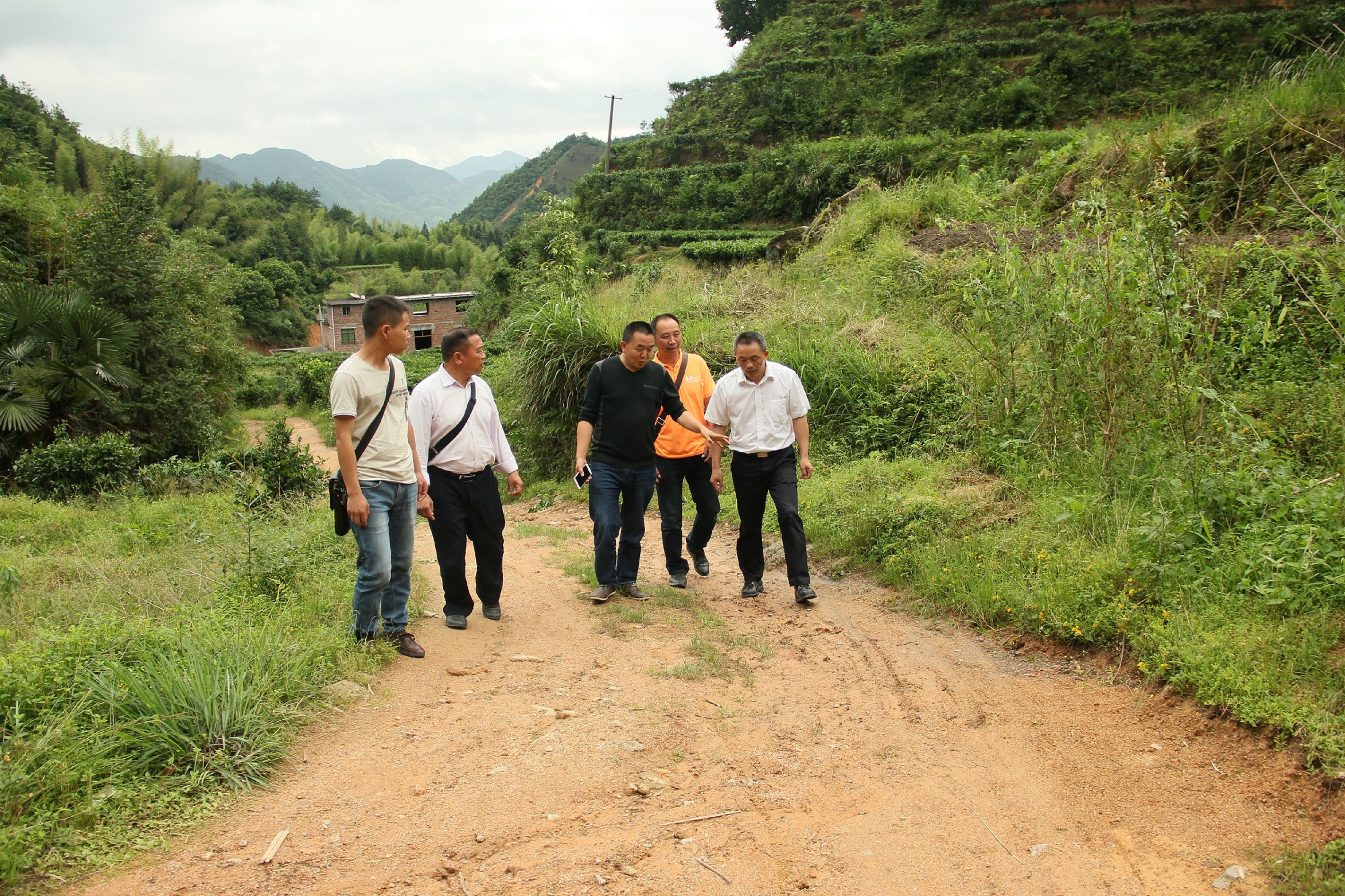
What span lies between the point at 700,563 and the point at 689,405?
4.14ft

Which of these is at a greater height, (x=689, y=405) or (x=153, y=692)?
(x=689, y=405)

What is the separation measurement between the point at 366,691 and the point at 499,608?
1390 millimetres

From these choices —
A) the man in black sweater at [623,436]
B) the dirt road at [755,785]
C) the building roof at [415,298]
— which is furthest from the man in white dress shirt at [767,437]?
the building roof at [415,298]

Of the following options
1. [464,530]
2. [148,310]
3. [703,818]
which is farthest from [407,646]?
[148,310]

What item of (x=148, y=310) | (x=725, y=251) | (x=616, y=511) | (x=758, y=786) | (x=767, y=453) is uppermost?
(x=725, y=251)

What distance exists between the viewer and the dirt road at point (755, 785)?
2715mm

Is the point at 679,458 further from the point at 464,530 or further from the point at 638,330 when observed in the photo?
the point at 464,530

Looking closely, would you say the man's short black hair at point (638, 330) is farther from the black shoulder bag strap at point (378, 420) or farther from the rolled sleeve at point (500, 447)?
the black shoulder bag strap at point (378, 420)

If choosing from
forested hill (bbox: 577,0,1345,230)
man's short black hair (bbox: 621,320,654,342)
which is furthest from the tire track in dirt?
forested hill (bbox: 577,0,1345,230)

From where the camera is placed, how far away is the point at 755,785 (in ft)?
10.8

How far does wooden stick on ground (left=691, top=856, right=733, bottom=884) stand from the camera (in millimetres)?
2686

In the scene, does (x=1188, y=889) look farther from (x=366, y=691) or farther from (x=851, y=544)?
(x=851, y=544)

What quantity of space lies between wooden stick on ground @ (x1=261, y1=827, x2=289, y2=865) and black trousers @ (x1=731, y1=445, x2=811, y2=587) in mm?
3419

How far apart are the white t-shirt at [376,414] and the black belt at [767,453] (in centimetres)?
230
